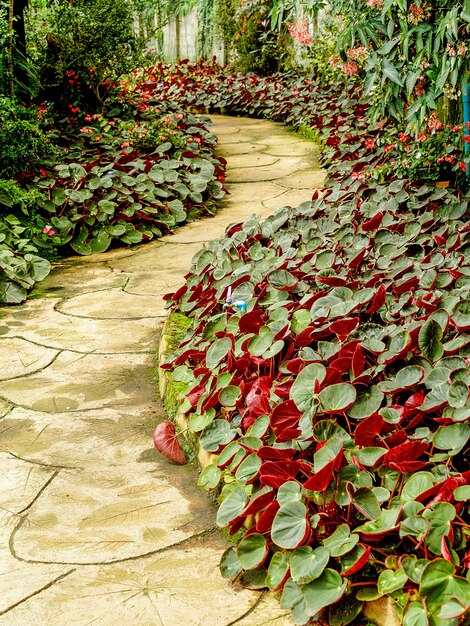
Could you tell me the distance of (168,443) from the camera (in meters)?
2.88

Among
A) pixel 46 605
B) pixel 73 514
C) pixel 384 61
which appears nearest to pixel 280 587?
pixel 46 605

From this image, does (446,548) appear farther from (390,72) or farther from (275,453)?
(390,72)

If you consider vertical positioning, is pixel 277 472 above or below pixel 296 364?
below

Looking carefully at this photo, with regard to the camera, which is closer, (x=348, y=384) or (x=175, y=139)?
(x=348, y=384)

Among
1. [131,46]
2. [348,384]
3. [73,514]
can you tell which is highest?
[131,46]

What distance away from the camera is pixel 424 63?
397 cm

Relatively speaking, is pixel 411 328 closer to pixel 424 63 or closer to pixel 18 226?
pixel 424 63

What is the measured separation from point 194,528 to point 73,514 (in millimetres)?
387

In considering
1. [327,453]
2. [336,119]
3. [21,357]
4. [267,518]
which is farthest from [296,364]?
[336,119]

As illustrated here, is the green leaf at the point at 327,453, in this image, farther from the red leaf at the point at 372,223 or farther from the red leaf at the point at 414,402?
the red leaf at the point at 372,223

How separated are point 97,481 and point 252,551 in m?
0.77

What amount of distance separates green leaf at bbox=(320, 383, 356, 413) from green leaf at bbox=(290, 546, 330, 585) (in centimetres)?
44

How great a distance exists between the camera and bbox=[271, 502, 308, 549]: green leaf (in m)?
2.02

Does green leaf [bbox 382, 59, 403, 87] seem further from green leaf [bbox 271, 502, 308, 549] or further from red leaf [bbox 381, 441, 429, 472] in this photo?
green leaf [bbox 271, 502, 308, 549]
